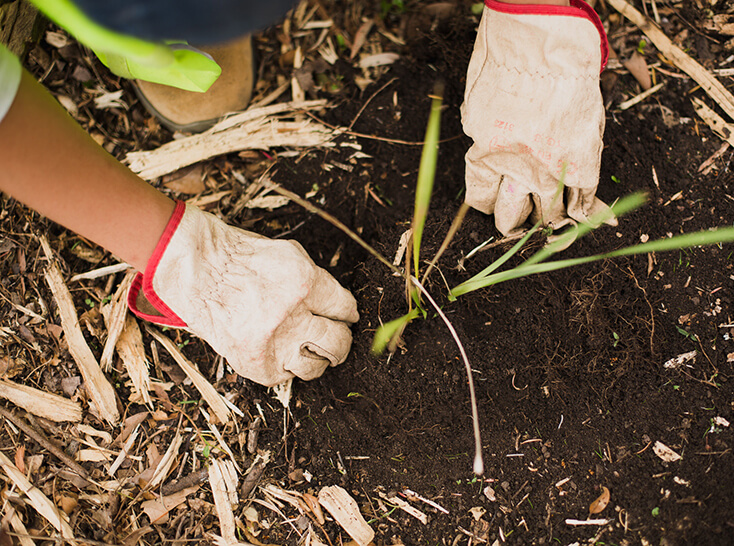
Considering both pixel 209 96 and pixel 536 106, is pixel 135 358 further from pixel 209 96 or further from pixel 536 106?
pixel 536 106

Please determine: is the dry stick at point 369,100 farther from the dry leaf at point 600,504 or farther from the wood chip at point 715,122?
the dry leaf at point 600,504

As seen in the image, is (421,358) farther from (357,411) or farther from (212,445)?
(212,445)

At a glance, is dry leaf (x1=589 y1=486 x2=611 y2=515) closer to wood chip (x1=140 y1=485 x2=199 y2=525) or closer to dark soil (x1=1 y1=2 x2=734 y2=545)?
dark soil (x1=1 y1=2 x2=734 y2=545)

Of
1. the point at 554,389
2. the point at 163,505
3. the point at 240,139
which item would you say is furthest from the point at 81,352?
the point at 554,389

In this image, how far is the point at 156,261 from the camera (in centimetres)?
Result: 103

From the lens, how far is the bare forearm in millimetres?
818

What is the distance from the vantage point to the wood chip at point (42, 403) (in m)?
1.30

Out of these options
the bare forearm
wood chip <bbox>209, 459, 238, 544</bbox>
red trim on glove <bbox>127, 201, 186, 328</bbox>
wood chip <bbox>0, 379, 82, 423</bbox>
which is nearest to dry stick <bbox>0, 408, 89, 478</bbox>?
wood chip <bbox>0, 379, 82, 423</bbox>

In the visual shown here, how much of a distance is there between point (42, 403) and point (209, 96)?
97cm

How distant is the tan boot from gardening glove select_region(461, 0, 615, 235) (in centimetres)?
75

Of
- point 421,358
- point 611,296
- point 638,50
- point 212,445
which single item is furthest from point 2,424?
point 638,50

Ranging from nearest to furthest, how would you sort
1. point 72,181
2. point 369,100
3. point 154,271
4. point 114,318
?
point 72,181 → point 154,271 → point 114,318 → point 369,100

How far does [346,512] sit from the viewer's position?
3.79 feet

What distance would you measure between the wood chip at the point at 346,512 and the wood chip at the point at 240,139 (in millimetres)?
930
